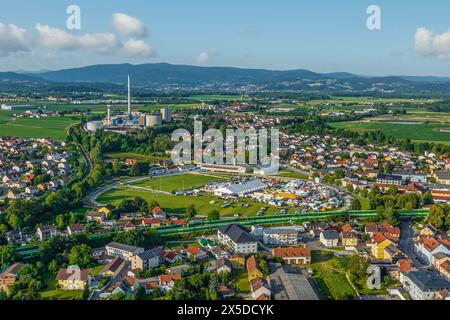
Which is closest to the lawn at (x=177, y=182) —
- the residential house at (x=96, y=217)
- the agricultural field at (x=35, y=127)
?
the residential house at (x=96, y=217)

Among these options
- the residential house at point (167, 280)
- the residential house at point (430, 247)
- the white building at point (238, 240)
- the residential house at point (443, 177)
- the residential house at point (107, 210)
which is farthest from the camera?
the residential house at point (443, 177)

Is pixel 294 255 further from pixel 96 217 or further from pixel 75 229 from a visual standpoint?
pixel 96 217

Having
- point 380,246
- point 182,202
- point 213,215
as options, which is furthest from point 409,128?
point 380,246

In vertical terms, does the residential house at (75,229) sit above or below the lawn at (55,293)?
above

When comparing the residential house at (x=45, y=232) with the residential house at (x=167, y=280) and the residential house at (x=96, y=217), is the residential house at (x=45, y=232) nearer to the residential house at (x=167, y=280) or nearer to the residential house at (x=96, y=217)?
the residential house at (x=96, y=217)
